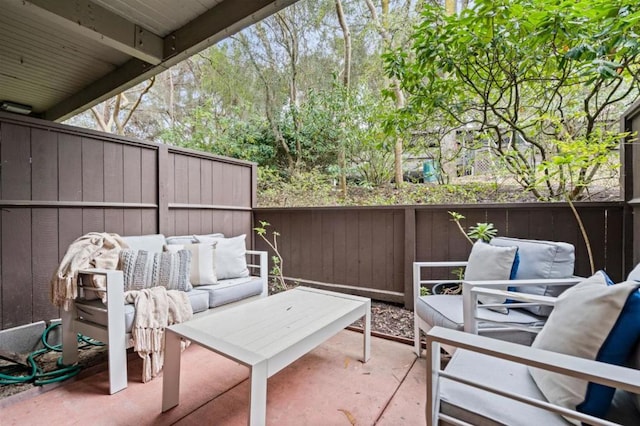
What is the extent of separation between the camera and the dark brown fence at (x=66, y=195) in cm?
206

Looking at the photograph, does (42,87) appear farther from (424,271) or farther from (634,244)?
(634,244)

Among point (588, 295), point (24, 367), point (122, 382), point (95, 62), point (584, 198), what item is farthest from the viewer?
point (95, 62)

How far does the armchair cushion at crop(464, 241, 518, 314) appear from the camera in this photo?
1.83 metres

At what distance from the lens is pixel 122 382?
1711 millimetres

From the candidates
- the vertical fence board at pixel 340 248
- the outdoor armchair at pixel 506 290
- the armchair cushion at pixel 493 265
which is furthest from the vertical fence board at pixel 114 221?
the armchair cushion at pixel 493 265

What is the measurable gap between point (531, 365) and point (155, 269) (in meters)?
2.19

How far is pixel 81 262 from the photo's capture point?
6.32 ft

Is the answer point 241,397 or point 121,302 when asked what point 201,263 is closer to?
point 121,302

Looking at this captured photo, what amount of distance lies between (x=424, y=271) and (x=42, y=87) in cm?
494

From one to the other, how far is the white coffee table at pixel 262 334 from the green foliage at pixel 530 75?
7.07 feet

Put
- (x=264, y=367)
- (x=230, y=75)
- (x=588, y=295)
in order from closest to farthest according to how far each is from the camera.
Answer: (x=588, y=295), (x=264, y=367), (x=230, y=75)

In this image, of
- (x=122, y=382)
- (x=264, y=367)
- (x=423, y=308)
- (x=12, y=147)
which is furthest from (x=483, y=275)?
(x=12, y=147)

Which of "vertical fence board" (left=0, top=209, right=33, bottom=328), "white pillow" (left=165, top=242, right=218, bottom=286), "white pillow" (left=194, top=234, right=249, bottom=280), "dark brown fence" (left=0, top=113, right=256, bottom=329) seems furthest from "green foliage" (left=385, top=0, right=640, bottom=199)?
"vertical fence board" (left=0, top=209, right=33, bottom=328)

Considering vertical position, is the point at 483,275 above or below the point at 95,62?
below
